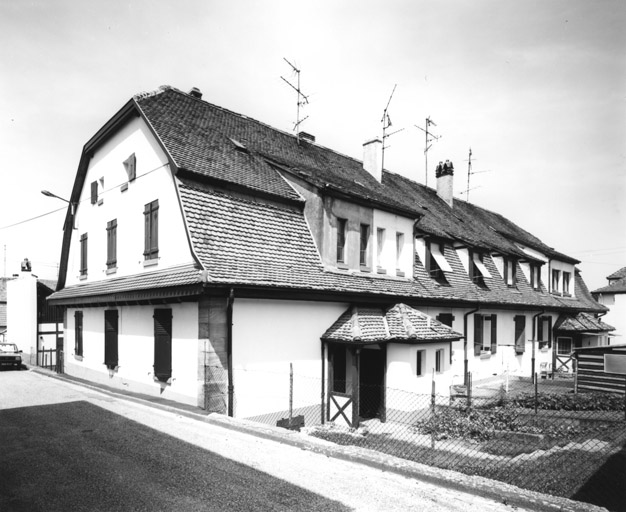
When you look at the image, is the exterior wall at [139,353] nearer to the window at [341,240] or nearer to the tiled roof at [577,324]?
the window at [341,240]

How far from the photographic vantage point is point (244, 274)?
1128 centimetres

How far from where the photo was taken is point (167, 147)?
1280 cm

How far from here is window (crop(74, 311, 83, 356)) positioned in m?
18.6

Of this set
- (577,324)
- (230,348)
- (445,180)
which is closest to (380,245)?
(230,348)

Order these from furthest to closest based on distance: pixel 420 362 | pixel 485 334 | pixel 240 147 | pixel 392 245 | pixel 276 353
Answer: pixel 485 334 < pixel 392 245 < pixel 240 147 < pixel 420 362 < pixel 276 353

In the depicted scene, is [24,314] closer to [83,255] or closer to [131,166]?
[83,255]

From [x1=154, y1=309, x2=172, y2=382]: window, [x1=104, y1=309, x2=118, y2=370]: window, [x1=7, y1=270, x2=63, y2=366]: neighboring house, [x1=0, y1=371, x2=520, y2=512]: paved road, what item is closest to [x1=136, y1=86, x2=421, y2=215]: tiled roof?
[x1=154, y1=309, x2=172, y2=382]: window

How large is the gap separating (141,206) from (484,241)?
17515mm

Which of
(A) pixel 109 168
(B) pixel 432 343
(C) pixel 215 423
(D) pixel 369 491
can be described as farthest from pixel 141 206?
(D) pixel 369 491

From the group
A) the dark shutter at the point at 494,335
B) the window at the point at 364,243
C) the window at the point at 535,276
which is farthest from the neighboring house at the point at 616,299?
the window at the point at 364,243

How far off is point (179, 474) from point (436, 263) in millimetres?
15117

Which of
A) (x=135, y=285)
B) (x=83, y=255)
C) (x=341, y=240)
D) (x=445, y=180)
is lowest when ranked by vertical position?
(x=135, y=285)

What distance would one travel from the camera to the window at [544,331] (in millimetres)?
26078

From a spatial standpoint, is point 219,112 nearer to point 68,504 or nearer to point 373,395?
point 373,395
